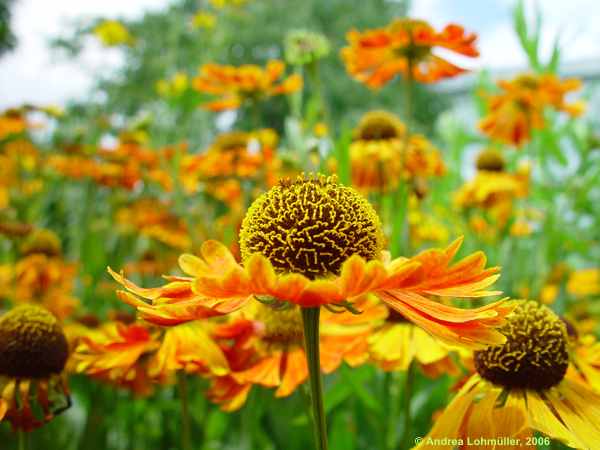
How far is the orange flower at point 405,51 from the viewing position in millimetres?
870

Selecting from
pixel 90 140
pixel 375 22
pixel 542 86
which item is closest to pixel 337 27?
pixel 375 22

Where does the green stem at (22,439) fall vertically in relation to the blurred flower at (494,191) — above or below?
below

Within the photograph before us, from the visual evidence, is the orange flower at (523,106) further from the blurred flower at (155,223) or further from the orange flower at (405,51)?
the blurred flower at (155,223)

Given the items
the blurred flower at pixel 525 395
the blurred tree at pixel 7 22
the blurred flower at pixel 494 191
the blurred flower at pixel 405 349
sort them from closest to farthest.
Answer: the blurred flower at pixel 525 395 < the blurred flower at pixel 405 349 < the blurred flower at pixel 494 191 < the blurred tree at pixel 7 22

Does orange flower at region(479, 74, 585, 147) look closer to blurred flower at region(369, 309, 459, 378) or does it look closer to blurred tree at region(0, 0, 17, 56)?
blurred flower at region(369, 309, 459, 378)

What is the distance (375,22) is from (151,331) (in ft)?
34.7

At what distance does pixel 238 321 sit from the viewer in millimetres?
706

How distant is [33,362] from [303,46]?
0.75 meters

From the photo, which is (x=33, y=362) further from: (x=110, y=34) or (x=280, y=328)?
(x=110, y=34)

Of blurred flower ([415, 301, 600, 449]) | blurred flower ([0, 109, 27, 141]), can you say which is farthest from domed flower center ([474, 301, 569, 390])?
blurred flower ([0, 109, 27, 141])

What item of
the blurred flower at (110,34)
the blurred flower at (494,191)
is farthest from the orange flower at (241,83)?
the blurred flower at (110,34)

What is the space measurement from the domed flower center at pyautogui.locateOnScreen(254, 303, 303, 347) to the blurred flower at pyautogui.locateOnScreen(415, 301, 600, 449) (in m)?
0.23

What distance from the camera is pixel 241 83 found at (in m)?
1.35

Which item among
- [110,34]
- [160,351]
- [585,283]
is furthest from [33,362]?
[110,34]
